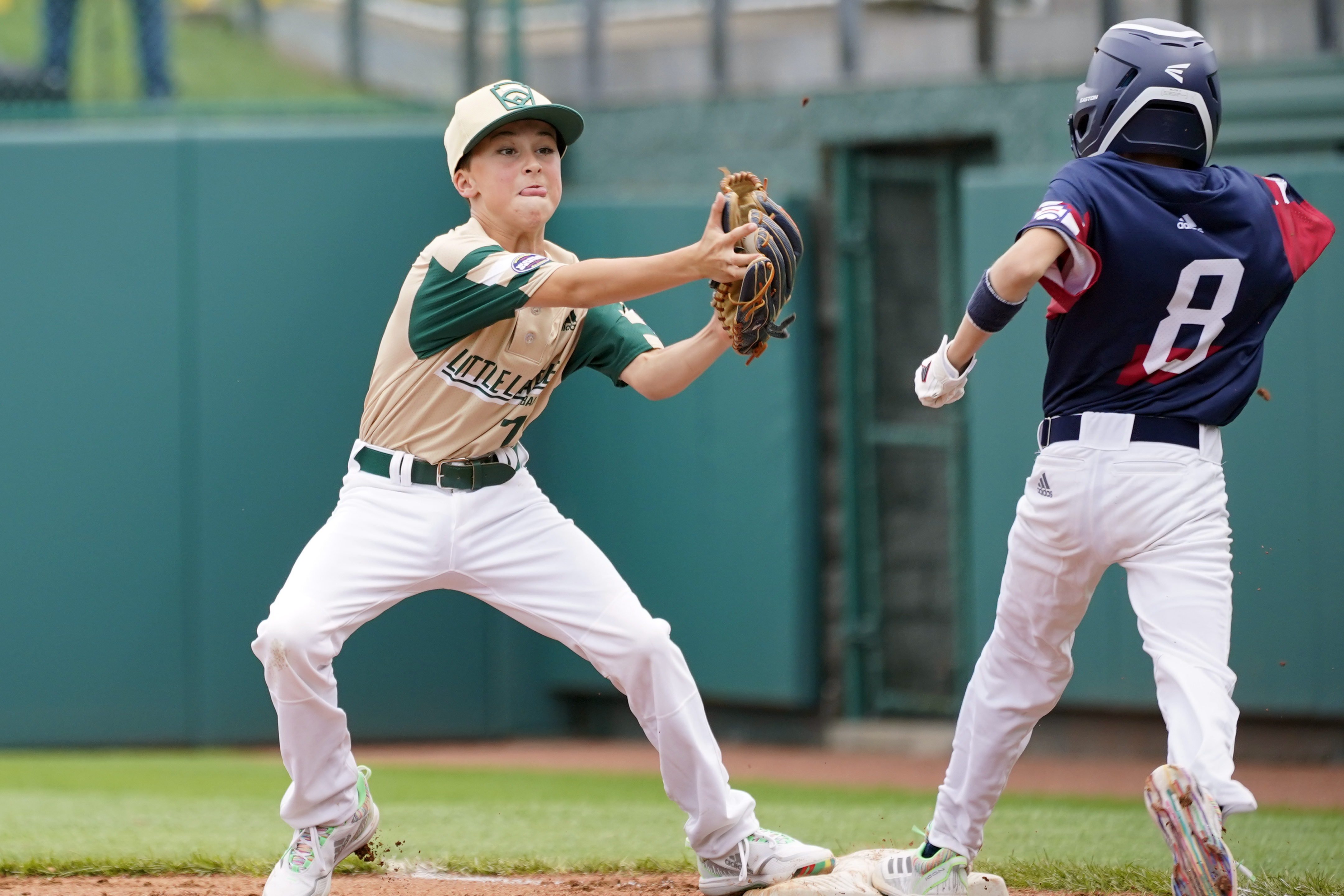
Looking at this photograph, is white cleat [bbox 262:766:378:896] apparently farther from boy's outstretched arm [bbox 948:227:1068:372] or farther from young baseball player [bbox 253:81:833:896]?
boy's outstretched arm [bbox 948:227:1068:372]

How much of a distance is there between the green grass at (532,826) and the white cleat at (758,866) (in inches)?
29.7

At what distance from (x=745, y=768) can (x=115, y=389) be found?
11.7 feet

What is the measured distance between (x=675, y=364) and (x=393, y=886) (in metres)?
1.63

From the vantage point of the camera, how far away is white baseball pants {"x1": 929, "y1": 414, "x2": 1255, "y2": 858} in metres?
3.07

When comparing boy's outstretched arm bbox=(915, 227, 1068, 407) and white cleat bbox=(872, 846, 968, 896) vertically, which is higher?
boy's outstretched arm bbox=(915, 227, 1068, 407)

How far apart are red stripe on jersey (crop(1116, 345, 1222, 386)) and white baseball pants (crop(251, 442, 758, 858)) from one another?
1.16m

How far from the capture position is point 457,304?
3574mm

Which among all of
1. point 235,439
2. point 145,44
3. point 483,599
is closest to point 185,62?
point 145,44

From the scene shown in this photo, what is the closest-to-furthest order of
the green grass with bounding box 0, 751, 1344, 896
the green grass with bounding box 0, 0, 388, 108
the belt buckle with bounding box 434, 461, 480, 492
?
the belt buckle with bounding box 434, 461, 480, 492, the green grass with bounding box 0, 751, 1344, 896, the green grass with bounding box 0, 0, 388, 108

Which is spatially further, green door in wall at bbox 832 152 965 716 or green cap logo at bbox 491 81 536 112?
green door in wall at bbox 832 152 965 716

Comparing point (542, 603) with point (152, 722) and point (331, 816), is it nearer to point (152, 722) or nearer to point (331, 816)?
point (331, 816)

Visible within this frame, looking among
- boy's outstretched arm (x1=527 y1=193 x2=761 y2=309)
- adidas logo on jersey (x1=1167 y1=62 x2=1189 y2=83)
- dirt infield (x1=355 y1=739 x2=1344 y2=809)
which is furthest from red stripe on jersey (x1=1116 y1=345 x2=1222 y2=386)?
dirt infield (x1=355 y1=739 x2=1344 y2=809)

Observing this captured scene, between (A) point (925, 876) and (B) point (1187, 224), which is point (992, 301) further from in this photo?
(A) point (925, 876)

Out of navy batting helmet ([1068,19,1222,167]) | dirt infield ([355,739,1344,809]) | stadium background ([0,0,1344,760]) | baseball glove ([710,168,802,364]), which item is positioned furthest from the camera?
stadium background ([0,0,1344,760])
